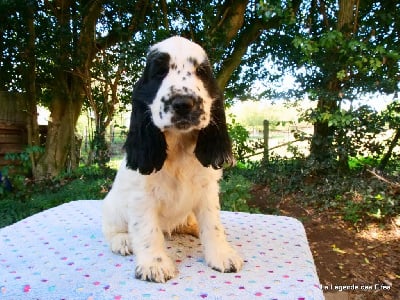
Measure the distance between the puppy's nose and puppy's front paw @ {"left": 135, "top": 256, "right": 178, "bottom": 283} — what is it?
0.76 m

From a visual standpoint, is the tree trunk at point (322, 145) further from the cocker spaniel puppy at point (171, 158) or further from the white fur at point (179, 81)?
the white fur at point (179, 81)

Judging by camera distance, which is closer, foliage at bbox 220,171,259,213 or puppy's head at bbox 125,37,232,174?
puppy's head at bbox 125,37,232,174

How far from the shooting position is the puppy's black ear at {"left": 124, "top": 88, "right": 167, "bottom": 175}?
1730mm

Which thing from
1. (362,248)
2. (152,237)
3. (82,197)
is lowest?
(362,248)

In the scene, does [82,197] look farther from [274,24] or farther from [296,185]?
[274,24]

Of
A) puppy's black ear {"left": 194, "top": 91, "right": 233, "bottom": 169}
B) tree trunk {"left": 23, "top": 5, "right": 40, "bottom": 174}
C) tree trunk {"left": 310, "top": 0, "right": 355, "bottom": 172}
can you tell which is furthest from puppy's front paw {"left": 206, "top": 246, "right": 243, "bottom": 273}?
tree trunk {"left": 23, "top": 5, "right": 40, "bottom": 174}

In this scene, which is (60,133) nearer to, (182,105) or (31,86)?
(31,86)

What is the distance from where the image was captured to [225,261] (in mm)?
1848

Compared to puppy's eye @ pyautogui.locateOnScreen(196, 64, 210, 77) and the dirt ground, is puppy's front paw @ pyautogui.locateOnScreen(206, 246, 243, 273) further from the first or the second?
the dirt ground

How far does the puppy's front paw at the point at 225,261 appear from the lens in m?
1.83

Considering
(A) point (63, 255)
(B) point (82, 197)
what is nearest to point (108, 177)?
(B) point (82, 197)

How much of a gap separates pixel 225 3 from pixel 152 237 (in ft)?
18.3

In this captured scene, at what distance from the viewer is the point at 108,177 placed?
660cm

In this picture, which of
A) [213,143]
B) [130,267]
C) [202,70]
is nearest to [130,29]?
[202,70]
